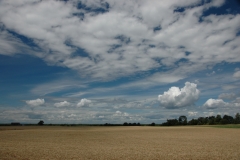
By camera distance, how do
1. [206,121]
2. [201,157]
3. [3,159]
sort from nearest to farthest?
[3,159]
[201,157]
[206,121]

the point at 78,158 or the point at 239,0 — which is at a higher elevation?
the point at 239,0

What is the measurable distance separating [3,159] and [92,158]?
8492 millimetres

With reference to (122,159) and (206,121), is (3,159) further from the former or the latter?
(206,121)

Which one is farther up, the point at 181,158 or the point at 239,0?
the point at 239,0

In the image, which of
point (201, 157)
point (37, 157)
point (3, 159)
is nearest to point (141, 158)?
point (201, 157)

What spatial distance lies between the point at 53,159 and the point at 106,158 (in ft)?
17.0

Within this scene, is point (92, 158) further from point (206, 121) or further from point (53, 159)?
point (206, 121)

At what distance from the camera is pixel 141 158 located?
21.9 m

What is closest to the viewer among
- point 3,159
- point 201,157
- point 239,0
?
point 239,0

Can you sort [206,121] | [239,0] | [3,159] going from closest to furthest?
[239,0], [3,159], [206,121]

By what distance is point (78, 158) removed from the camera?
853 inches

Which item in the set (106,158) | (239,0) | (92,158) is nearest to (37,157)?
(92,158)

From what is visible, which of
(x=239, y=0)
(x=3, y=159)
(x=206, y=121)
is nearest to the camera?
(x=239, y=0)

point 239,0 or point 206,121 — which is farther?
point 206,121
